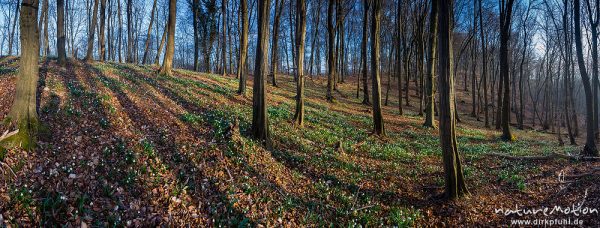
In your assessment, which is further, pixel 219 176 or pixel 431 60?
pixel 431 60

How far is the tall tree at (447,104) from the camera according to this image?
6934 mm

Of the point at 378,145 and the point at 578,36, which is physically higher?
the point at 578,36

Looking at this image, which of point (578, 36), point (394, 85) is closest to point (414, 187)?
point (578, 36)

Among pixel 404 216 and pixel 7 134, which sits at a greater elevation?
pixel 7 134

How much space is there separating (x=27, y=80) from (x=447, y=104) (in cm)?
912

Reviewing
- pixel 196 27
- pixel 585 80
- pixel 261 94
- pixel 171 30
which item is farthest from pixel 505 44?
pixel 196 27

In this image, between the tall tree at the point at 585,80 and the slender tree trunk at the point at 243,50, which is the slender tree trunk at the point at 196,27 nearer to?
the slender tree trunk at the point at 243,50

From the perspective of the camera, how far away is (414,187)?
8516mm

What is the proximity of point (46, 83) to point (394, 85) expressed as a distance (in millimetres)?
42839

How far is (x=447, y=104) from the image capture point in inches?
279

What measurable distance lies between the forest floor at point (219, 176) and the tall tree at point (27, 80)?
400mm

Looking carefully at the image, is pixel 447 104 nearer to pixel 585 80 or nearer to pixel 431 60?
pixel 585 80

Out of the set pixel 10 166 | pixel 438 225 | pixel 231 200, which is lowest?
pixel 438 225

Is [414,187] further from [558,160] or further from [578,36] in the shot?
[578,36]
